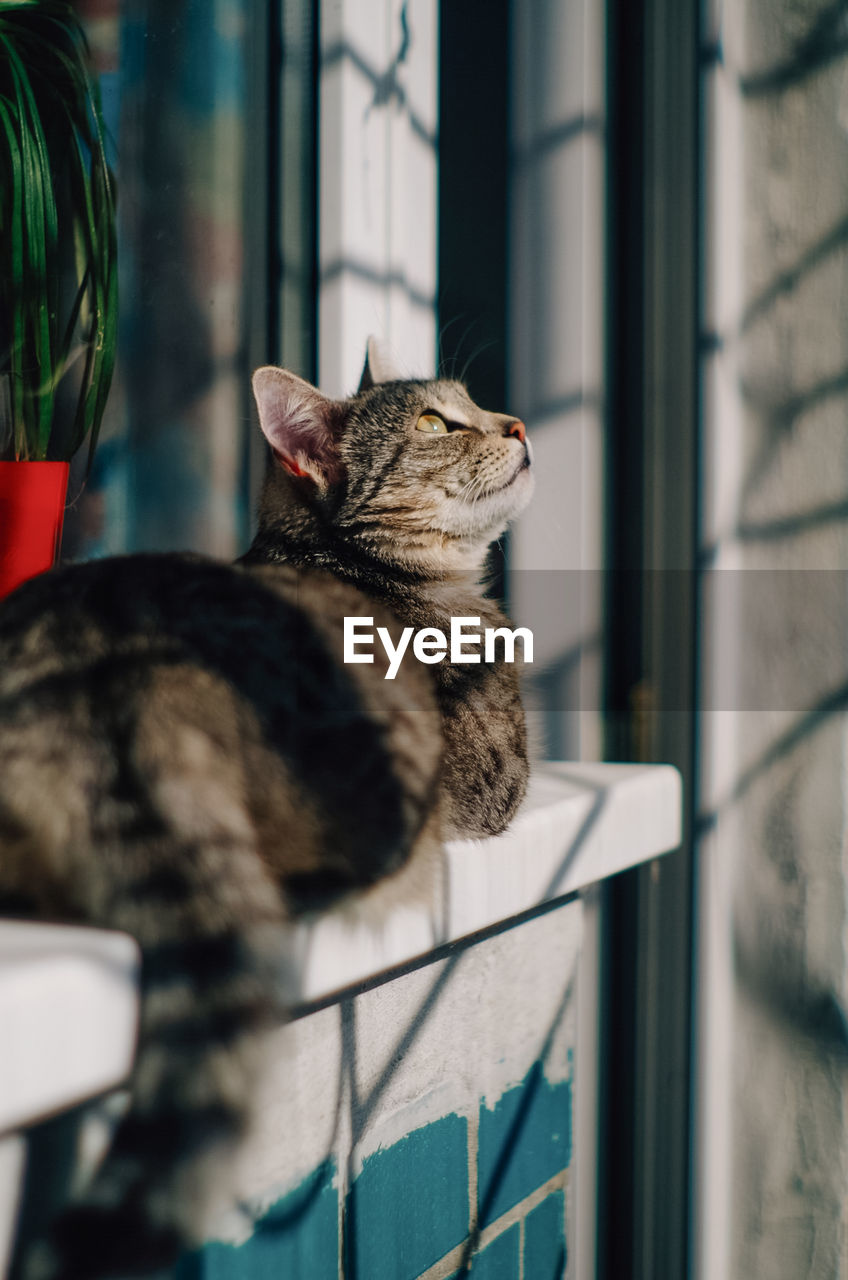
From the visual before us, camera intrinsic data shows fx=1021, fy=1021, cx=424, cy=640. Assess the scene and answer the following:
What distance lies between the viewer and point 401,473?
3.40 ft

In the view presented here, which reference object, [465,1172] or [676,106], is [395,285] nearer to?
[676,106]

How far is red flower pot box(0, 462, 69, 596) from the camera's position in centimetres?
91

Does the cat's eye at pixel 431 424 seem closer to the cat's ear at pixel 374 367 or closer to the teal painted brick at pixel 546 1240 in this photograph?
the cat's ear at pixel 374 367

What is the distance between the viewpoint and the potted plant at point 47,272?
0.93 meters

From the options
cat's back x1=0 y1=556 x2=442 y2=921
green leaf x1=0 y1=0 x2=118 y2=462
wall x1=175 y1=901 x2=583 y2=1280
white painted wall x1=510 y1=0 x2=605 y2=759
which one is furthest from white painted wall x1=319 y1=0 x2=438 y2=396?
wall x1=175 y1=901 x2=583 y2=1280

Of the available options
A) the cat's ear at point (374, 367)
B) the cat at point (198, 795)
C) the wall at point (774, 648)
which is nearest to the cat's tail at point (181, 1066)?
the cat at point (198, 795)

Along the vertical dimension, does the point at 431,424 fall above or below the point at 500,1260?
above

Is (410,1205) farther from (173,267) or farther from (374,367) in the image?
(173,267)

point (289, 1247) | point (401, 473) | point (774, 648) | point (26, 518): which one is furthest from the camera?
point (774, 648)

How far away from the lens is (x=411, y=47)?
1.23 meters

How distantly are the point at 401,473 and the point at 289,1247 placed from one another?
→ 0.69 m

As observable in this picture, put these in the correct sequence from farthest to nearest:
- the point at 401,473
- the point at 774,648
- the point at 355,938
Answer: the point at 774,648, the point at 401,473, the point at 355,938

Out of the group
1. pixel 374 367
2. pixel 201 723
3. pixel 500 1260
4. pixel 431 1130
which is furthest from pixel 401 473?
pixel 500 1260

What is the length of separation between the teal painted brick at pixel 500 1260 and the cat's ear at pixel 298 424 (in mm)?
802
